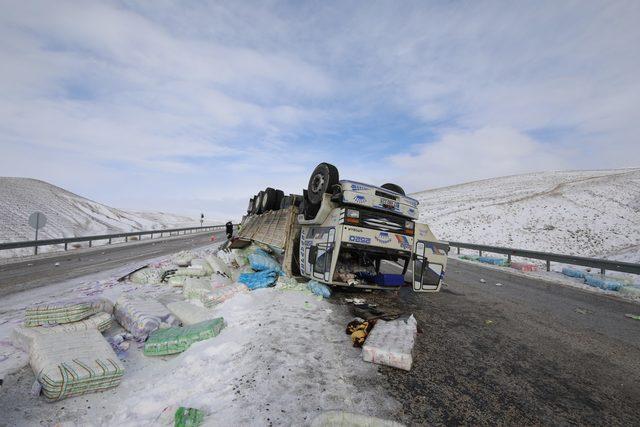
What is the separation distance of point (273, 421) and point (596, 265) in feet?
41.4

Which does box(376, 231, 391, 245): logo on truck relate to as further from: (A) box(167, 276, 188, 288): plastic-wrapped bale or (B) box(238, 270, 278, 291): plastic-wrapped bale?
(A) box(167, 276, 188, 288): plastic-wrapped bale

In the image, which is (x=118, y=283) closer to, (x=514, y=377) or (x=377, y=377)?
(x=377, y=377)

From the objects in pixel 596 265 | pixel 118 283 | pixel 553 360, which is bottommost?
pixel 118 283

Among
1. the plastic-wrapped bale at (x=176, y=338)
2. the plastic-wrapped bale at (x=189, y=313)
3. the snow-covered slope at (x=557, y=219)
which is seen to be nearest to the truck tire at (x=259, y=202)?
the plastic-wrapped bale at (x=189, y=313)

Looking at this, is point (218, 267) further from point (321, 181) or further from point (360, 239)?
point (360, 239)

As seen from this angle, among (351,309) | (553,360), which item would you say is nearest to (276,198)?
(351,309)

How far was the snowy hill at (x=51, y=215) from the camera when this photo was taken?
21134mm

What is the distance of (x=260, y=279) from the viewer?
6.43 metres

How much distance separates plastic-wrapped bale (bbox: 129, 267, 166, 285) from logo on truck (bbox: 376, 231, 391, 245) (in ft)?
18.6

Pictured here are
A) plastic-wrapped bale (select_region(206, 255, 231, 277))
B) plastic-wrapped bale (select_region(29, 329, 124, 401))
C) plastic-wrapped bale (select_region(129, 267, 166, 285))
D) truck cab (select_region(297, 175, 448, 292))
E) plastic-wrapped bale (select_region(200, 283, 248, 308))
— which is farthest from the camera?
plastic-wrapped bale (select_region(206, 255, 231, 277))

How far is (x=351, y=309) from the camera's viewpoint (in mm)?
5250

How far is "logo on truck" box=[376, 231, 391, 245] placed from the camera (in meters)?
5.69

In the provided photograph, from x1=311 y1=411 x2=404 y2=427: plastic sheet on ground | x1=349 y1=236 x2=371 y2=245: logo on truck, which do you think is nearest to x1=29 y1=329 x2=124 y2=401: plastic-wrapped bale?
x1=311 y1=411 x2=404 y2=427: plastic sheet on ground

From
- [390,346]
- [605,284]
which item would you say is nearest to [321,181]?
[390,346]
